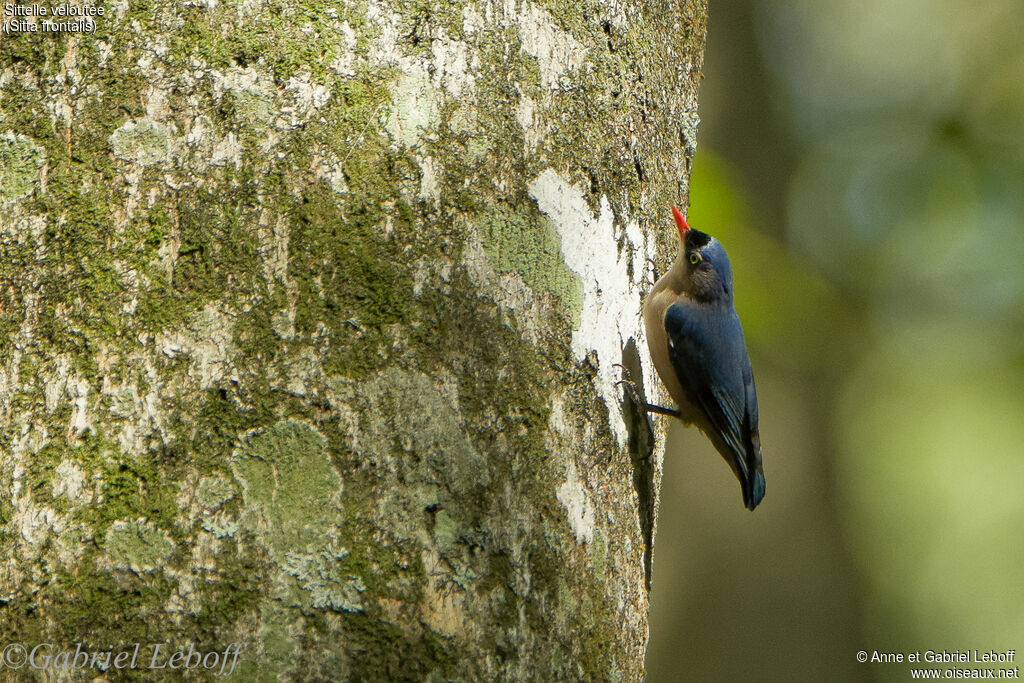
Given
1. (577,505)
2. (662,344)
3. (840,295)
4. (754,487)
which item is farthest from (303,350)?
(840,295)

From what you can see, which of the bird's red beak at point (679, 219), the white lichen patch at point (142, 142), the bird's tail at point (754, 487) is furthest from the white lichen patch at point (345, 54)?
the bird's tail at point (754, 487)

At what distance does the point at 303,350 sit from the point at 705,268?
2294 millimetres

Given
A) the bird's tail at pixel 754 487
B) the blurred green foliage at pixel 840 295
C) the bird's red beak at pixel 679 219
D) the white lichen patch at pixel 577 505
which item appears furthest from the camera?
the blurred green foliage at pixel 840 295

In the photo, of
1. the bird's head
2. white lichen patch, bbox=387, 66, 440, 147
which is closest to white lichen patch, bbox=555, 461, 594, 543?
white lichen patch, bbox=387, 66, 440, 147

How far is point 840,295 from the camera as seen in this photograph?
7211 mm

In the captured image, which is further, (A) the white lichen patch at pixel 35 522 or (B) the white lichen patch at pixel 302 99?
(B) the white lichen patch at pixel 302 99

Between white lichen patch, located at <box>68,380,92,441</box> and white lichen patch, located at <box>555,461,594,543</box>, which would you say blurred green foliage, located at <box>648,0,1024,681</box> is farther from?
white lichen patch, located at <box>68,380,92,441</box>

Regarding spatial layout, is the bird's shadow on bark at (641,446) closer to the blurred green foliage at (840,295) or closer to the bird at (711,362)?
the bird at (711,362)

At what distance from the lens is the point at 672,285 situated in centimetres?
302

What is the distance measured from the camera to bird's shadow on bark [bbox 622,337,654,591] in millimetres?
2068

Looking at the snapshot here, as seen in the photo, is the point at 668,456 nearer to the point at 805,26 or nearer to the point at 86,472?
the point at 805,26

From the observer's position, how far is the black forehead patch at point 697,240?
3267mm

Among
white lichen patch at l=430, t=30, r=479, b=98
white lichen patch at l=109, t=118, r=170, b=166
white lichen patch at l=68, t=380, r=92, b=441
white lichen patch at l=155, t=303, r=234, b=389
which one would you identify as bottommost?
white lichen patch at l=68, t=380, r=92, b=441

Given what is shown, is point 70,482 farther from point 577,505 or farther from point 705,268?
point 705,268
